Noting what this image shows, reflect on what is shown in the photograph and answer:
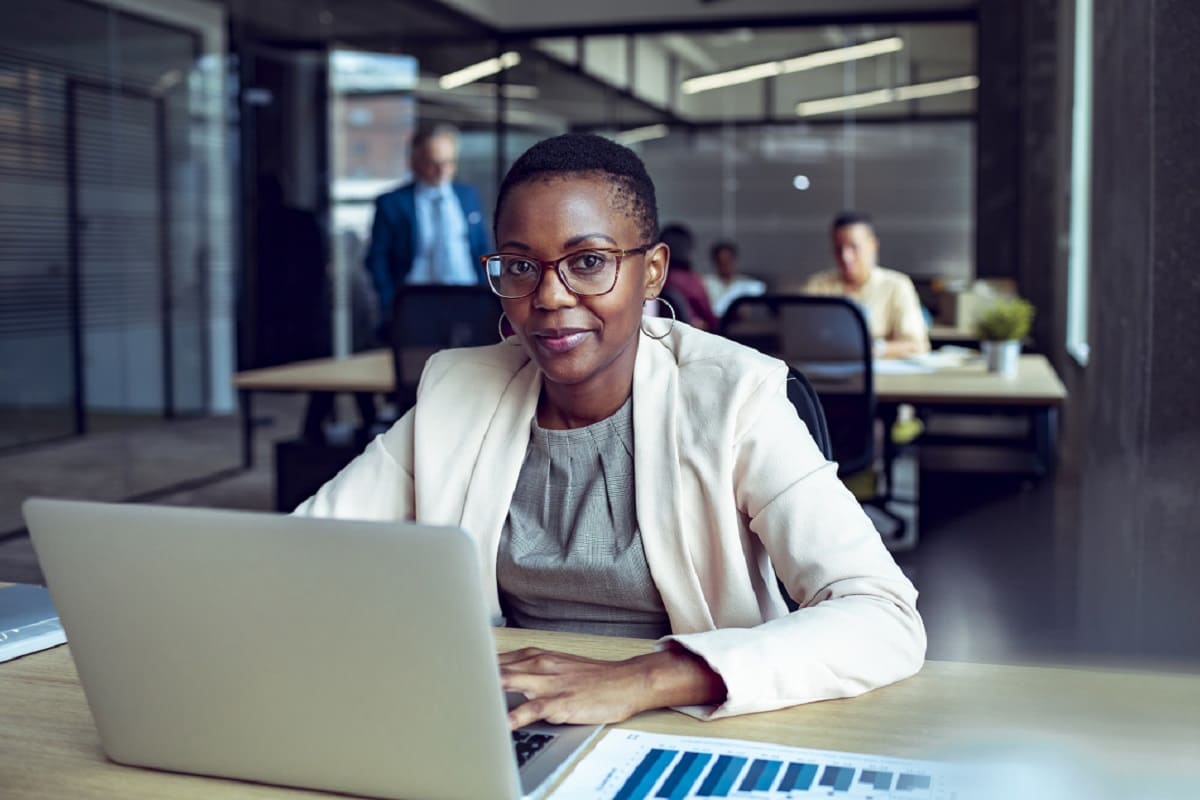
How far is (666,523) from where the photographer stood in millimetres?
1447

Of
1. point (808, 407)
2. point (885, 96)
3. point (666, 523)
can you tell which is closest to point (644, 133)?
point (885, 96)

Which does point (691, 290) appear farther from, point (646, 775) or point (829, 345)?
point (646, 775)

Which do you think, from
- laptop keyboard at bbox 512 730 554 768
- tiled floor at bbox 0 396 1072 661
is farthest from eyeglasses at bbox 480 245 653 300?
tiled floor at bbox 0 396 1072 661

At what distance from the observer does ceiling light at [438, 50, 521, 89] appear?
906cm

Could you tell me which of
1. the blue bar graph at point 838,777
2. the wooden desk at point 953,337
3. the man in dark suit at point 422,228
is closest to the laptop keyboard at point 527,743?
the blue bar graph at point 838,777

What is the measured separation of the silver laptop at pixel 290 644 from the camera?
831 mm

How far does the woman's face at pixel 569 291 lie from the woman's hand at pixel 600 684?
45 cm

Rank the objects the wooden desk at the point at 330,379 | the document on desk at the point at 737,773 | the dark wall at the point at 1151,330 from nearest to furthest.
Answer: the document on desk at the point at 737,773 < the dark wall at the point at 1151,330 < the wooden desk at the point at 330,379

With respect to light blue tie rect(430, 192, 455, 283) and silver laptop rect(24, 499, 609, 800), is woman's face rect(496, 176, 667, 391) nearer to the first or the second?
silver laptop rect(24, 499, 609, 800)

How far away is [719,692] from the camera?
1131mm

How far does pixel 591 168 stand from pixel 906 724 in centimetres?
72

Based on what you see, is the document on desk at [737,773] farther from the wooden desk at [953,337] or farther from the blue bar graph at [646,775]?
the wooden desk at [953,337]

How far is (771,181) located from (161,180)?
4.68 meters

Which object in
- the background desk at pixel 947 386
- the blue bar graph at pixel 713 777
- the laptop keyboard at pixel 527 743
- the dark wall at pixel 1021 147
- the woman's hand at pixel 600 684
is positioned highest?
the dark wall at pixel 1021 147
